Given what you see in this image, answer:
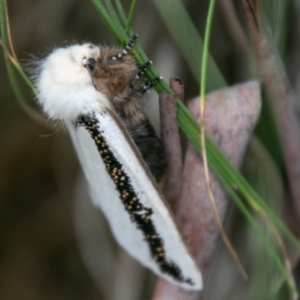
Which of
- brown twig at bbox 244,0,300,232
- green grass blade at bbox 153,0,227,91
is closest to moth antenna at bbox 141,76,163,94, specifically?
green grass blade at bbox 153,0,227,91

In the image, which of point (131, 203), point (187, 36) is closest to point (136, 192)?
point (131, 203)

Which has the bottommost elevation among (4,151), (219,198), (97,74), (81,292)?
(81,292)

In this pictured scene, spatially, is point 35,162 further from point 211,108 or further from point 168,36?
point 211,108

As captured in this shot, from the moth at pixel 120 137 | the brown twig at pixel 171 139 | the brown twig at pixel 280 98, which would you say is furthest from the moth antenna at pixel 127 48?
the brown twig at pixel 280 98

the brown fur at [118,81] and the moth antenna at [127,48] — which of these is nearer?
the moth antenna at [127,48]

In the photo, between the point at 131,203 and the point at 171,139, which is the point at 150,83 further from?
the point at 131,203

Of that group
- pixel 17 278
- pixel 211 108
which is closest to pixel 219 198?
pixel 211 108

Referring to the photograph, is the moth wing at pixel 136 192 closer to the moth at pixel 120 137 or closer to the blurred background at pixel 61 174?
the moth at pixel 120 137

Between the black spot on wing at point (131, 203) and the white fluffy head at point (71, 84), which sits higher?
the white fluffy head at point (71, 84)
